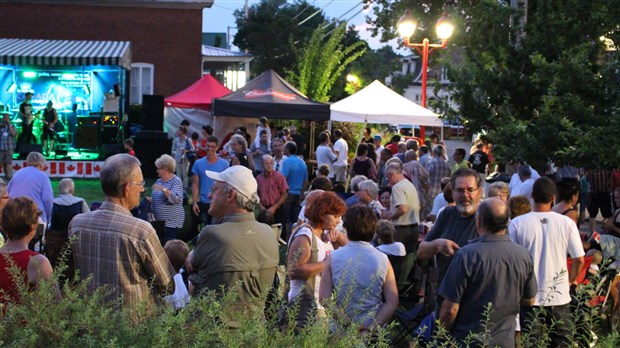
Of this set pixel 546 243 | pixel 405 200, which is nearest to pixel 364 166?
pixel 405 200

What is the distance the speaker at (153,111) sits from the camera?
90.3ft

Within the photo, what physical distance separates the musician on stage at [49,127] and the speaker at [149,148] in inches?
111

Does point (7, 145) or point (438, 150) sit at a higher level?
point (438, 150)

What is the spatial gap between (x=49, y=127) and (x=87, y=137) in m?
1.13

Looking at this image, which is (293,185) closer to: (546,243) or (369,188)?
(369,188)

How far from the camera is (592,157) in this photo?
778cm

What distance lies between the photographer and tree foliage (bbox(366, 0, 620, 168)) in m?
7.84

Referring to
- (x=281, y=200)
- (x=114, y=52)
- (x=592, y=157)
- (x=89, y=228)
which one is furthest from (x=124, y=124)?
(x=89, y=228)

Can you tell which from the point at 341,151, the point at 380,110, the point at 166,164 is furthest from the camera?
the point at 380,110

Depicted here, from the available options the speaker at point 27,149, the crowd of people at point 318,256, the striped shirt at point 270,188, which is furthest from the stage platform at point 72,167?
the crowd of people at point 318,256

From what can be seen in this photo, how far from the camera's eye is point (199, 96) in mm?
29578

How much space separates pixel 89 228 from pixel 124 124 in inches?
934

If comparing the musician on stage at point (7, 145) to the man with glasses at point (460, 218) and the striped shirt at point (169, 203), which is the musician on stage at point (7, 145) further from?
the man with glasses at point (460, 218)

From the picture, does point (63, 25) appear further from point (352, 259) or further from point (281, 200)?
point (352, 259)
